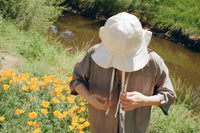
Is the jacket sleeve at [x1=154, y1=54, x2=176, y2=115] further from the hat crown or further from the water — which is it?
the water

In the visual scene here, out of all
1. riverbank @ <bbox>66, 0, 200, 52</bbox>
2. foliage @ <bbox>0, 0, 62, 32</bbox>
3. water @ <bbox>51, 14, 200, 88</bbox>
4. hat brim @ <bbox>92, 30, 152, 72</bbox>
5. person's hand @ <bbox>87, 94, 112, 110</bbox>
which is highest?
hat brim @ <bbox>92, 30, 152, 72</bbox>

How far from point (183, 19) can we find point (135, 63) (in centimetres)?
1244

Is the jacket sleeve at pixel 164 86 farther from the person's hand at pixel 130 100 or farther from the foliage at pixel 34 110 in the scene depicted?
the foliage at pixel 34 110

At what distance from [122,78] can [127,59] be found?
0.38 feet

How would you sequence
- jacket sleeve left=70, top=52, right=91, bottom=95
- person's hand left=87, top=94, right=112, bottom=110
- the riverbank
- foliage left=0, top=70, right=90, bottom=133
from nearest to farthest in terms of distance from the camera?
person's hand left=87, top=94, right=112, bottom=110
jacket sleeve left=70, top=52, right=91, bottom=95
foliage left=0, top=70, right=90, bottom=133
the riverbank

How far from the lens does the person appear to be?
999 mm

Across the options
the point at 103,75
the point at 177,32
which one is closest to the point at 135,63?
the point at 103,75

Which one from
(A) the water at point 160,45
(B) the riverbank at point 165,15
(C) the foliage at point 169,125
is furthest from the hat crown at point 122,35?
(B) the riverbank at point 165,15

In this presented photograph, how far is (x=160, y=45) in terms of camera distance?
1156cm

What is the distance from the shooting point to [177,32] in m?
12.0

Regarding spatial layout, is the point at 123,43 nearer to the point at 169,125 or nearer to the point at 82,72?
the point at 82,72

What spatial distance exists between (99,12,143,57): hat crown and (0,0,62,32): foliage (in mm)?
6392

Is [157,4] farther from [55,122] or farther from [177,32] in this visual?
[55,122]

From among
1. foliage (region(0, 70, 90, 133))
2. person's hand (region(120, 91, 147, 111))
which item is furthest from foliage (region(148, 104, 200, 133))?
person's hand (region(120, 91, 147, 111))
